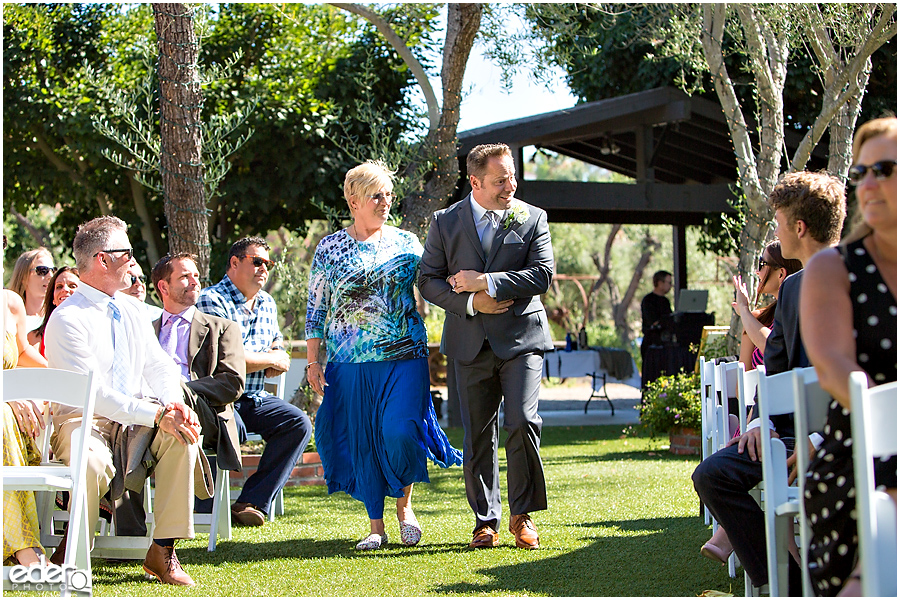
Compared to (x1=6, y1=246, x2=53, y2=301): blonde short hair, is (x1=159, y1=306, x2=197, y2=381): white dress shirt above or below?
below

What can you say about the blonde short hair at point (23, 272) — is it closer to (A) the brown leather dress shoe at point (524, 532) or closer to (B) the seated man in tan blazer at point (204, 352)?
(B) the seated man in tan blazer at point (204, 352)

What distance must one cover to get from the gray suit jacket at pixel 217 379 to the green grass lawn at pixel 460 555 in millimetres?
545

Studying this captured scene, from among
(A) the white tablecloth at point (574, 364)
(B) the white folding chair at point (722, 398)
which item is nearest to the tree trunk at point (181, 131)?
(B) the white folding chair at point (722, 398)

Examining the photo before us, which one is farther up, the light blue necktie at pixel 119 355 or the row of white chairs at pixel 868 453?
the light blue necktie at pixel 119 355

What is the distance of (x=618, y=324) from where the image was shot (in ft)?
91.4

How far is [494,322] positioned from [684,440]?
13.8 feet

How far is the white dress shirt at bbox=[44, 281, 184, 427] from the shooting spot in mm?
3684

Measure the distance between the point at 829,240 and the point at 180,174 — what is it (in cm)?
487

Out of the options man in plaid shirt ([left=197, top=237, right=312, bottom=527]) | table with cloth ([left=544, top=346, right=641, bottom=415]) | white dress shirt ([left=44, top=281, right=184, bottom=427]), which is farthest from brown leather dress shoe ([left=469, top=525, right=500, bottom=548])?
table with cloth ([left=544, top=346, right=641, bottom=415])

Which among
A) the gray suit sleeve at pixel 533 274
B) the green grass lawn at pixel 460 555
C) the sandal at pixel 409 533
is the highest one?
the gray suit sleeve at pixel 533 274

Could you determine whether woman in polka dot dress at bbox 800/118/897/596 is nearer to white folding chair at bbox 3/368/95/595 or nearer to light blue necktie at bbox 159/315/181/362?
white folding chair at bbox 3/368/95/595

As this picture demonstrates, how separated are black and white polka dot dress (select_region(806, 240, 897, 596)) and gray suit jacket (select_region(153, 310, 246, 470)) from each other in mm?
2926

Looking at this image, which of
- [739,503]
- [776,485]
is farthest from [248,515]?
[776,485]

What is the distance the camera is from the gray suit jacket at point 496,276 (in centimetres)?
440
